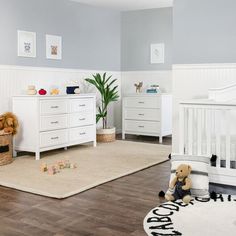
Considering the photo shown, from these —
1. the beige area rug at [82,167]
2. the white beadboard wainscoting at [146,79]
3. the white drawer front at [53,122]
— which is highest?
the white beadboard wainscoting at [146,79]

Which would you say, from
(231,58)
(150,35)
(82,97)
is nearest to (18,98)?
(82,97)

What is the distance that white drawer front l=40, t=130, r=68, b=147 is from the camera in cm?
455

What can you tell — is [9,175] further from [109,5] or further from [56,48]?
[109,5]

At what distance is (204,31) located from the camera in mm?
4102

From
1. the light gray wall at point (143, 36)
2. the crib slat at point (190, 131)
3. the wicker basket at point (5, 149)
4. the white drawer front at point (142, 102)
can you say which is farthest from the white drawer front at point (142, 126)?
the crib slat at point (190, 131)

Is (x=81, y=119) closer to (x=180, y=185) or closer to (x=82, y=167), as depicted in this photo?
(x=82, y=167)

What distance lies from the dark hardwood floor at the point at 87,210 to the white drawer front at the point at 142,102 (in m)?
2.58

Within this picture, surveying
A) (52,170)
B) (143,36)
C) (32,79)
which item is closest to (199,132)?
(52,170)

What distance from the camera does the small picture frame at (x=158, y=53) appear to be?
6.40 meters

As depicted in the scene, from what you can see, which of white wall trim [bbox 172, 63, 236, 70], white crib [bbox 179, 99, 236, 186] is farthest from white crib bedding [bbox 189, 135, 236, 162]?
white wall trim [bbox 172, 63, 236, 70]

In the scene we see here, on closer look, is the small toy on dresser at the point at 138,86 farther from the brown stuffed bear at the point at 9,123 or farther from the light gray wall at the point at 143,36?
the brown stuffed bear at the point at 9,123

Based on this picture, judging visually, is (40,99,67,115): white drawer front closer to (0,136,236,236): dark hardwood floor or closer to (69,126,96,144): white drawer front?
(69,126,96,144): white drawer front

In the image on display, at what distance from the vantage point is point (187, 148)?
3352 mm

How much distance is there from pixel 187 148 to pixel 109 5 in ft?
11.7
